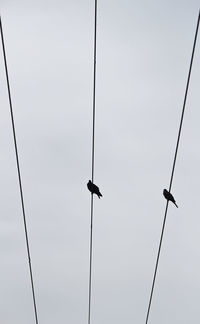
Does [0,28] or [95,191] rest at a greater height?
[0,28]

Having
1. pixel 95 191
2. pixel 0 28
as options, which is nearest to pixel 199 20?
pixel 0 28

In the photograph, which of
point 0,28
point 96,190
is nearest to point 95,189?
point 96,190

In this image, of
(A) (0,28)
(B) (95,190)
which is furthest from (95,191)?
(A) (0,28)

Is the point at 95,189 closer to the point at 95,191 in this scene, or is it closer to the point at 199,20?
the point at 95,191

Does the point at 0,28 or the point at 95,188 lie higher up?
the point at 0,28

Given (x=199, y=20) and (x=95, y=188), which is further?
(x=95, y=188)

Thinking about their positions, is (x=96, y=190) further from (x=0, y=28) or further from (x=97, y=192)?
(x=0, y=28)

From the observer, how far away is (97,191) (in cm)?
2098

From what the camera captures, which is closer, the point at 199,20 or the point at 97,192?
the point at 199,20

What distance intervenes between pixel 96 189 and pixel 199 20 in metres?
10.4

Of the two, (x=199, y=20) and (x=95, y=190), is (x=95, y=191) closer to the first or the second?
(x=95, y=190)

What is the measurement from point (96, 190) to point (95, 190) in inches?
3.4

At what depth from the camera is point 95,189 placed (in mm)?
20984

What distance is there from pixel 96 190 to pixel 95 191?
13 cm
